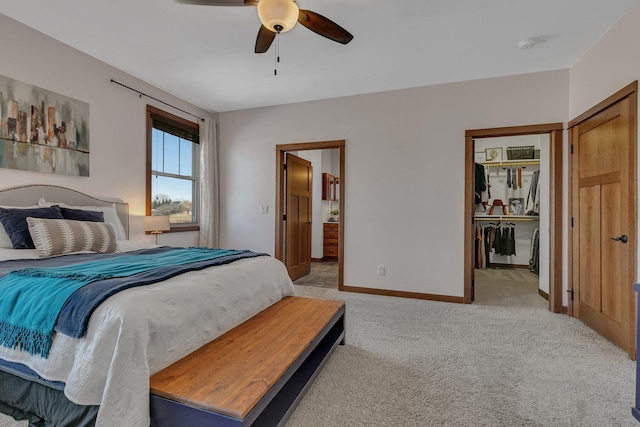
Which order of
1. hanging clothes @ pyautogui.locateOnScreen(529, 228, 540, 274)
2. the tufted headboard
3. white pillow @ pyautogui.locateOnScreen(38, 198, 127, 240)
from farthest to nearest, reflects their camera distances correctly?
hanging clothes @ pyautogui.locateOnScreen(529, 228, 540, 274)
white pillow @ pyautogui.locateOnScreen(38, 198, 127, 240)
the tufted headboard

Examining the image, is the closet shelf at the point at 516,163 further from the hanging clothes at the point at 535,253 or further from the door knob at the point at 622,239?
the door knob at the point at 622,239

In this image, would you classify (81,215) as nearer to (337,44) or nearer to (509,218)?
(337,44)

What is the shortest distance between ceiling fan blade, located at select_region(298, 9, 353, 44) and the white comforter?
1.78 meters

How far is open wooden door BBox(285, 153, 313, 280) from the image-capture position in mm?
4648

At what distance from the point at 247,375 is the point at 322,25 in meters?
2.17

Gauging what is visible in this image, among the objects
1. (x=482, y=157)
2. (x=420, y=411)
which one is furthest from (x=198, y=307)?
(x=482, y=157)

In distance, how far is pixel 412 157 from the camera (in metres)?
3.82

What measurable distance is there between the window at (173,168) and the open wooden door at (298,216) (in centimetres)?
143

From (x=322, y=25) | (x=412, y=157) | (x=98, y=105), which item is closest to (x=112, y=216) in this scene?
(x=98, y=105)

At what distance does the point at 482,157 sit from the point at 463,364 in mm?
4806

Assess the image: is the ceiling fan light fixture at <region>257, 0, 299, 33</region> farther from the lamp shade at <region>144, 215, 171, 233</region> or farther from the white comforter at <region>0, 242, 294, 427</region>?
the lamp shade at <region>144, 215, 171, 233</region>

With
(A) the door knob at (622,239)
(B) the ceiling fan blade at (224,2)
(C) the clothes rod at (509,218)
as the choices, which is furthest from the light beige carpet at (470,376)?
(C) the clothes rod at (509,218)

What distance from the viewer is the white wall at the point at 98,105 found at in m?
2.63

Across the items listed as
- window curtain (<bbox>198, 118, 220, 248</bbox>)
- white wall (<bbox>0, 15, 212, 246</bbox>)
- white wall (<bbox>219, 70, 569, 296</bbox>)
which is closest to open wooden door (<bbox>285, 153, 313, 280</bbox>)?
white wall (<bbox>219, 70, 569, 296</bbox>)
